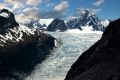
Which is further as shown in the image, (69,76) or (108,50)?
(69,76)

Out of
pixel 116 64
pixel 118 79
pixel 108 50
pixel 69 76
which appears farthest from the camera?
pixel 69 76

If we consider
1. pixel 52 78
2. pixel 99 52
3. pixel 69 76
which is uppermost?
pixel 99 52

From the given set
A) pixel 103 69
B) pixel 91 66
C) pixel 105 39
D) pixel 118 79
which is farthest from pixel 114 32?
pixel 118 79

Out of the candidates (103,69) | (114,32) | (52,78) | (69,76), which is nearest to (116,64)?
(103,69)

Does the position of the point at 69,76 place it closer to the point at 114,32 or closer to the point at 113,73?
the point at 114,32

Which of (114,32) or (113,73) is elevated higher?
(114,32)

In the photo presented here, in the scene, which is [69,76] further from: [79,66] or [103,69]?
[103,69]

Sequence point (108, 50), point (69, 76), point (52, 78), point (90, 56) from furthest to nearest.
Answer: point (52, 78)
point (69, 76)
point (90, 56)
point (108, 50)
